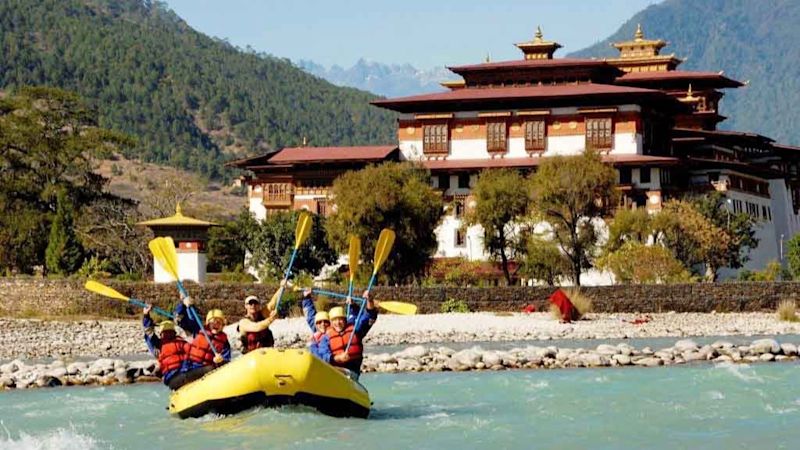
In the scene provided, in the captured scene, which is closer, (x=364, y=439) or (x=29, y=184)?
(x=364, y=439)

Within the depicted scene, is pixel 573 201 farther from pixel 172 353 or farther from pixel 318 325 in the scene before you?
pixel 172 353

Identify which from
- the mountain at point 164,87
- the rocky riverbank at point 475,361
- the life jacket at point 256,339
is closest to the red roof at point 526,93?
the rocky riverbank at point 475,361

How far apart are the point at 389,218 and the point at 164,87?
321 ft

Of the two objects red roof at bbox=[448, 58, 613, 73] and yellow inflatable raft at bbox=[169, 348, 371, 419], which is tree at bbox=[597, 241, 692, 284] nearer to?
red roof at bbox=[448, 58, 613, 73]

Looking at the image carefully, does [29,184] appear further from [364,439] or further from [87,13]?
[87,13]

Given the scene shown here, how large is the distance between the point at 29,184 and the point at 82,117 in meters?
3.83

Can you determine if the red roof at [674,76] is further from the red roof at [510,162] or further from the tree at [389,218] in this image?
the tree at [389,218]

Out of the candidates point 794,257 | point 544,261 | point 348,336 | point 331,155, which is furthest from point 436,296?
point 348,336

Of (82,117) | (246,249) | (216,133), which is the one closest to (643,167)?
(246,249)

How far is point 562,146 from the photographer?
73250mm

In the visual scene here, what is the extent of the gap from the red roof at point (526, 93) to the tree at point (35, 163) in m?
12.0

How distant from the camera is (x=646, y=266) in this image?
62.7 meters

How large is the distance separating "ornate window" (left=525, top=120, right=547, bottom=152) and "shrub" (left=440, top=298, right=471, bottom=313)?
701 inches

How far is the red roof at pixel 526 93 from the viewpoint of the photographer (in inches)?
2862
